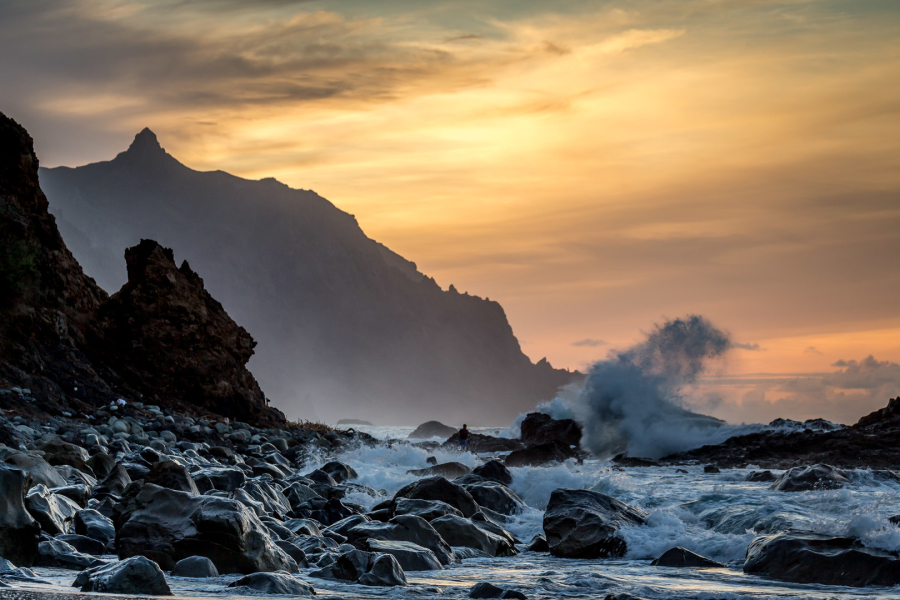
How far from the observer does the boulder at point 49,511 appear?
21.1 ft

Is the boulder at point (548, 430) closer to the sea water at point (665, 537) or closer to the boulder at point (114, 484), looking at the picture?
the sea water at point (665, 537)

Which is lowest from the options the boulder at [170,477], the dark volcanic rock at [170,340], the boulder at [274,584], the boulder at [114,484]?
the boulder at [274,584]

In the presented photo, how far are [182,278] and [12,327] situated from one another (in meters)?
5.49

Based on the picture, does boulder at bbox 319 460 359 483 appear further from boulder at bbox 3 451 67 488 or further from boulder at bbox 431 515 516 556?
boulder at bbox 3 451 67 488

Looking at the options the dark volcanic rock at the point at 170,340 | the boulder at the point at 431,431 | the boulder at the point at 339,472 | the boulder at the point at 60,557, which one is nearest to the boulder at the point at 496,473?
the boulder at the point at 339,472

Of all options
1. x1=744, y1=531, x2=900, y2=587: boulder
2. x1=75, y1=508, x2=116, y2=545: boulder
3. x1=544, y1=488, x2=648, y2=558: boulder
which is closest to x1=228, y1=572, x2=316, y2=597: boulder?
x1=75, y1=508, x2=116, y2=545: boulder

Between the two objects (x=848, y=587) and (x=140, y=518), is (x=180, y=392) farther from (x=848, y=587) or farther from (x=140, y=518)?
(x=848, y=587)

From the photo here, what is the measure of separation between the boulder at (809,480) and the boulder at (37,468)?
34.8 ft

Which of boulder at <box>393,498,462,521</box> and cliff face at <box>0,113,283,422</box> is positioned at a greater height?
cliff face at <box>0,113,283,422</box>

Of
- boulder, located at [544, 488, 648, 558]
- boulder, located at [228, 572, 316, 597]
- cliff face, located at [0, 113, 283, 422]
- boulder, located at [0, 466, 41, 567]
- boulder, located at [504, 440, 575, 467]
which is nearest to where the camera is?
boulder, located at [228, 572, 316, 597]

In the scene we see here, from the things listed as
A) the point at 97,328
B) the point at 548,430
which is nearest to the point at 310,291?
the point at 548,430

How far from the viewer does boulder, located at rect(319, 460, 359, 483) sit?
1416 centimetres

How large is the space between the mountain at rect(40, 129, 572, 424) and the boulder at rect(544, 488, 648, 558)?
6071 inches

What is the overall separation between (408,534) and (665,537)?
3.37 m
